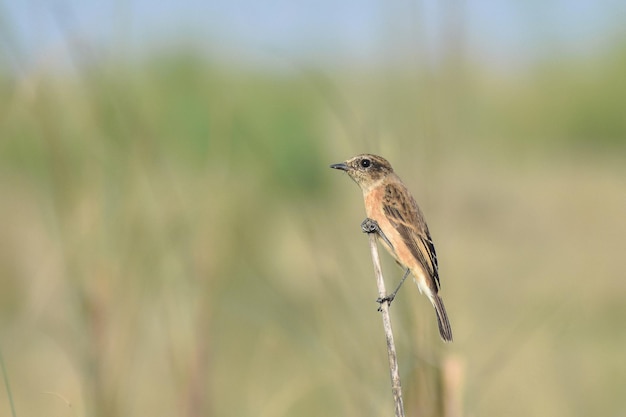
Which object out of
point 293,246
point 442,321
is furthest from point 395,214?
point 293,246

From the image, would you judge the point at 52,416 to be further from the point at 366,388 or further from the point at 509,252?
the point at 509,252

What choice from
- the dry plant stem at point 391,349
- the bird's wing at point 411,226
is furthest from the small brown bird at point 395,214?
the dry plant stem at point 391,349

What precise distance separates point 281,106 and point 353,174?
7904 millimetres

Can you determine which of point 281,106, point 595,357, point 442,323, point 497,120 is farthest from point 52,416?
point 497,120

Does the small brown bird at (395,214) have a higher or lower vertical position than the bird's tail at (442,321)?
higher

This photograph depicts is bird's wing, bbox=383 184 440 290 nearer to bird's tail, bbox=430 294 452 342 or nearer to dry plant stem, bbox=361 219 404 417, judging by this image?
bird's tail, bbox=430 294 452 342

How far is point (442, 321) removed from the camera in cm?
287

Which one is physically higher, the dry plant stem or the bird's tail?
the dry plant stem

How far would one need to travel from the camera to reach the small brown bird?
319cm

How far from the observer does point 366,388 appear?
2.30 meters

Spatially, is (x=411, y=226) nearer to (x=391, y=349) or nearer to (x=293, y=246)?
(x=391, y=349)

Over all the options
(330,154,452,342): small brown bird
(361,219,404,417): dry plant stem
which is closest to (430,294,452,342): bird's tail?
(330,154,452,342): small brown bird

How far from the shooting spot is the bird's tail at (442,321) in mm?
2660

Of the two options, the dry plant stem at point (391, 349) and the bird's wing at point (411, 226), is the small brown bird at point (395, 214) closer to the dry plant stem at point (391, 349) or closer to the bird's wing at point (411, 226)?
the bird's wing at point (411, 226)
